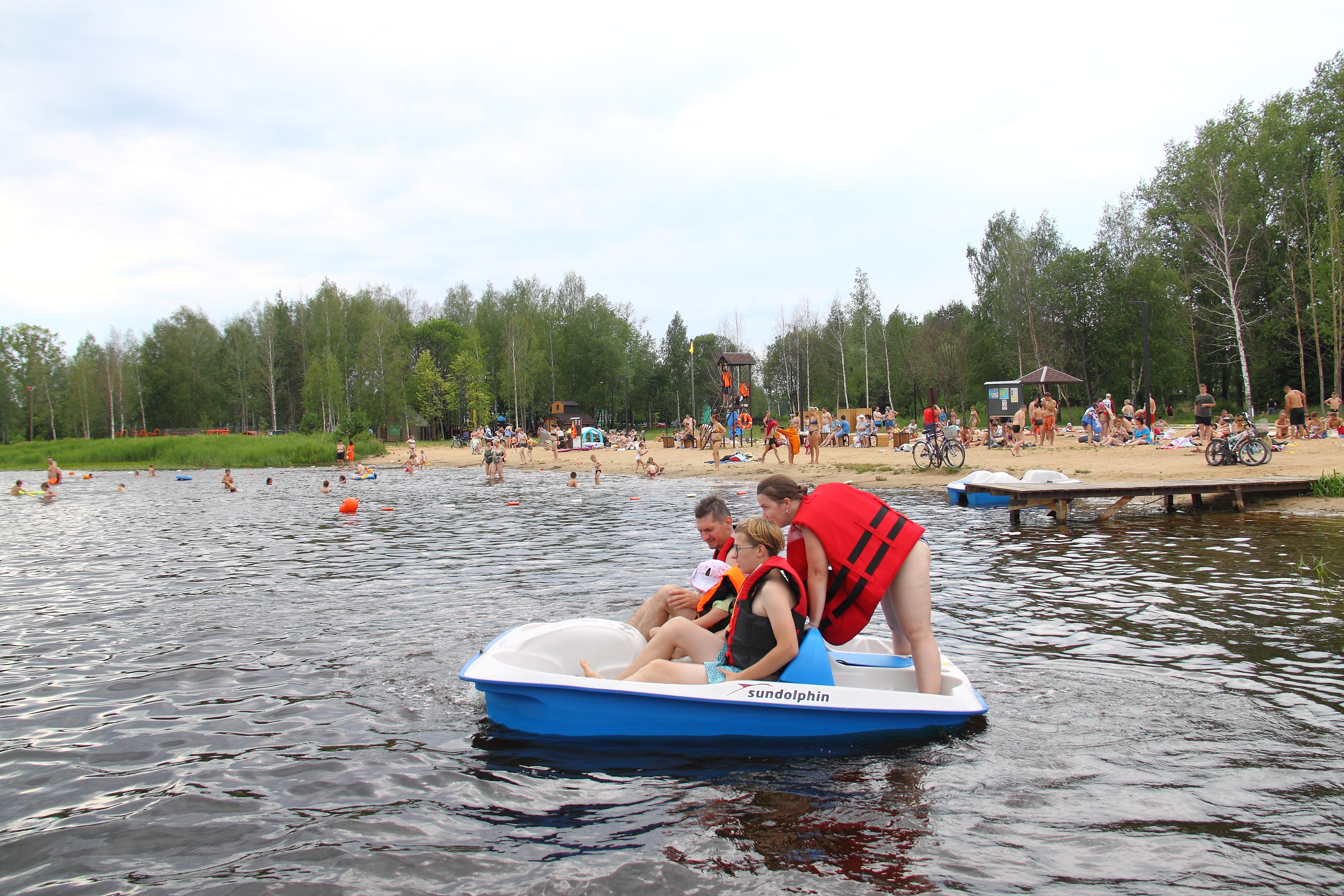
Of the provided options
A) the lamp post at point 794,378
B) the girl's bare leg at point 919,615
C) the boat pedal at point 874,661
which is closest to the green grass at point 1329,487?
the boat pedal at point 874,661

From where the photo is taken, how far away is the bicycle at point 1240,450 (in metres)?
17.5

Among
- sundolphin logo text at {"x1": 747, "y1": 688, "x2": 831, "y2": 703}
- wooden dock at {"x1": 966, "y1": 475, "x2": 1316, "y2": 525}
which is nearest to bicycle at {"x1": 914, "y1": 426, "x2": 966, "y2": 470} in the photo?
wooden dock at {"x1": 966, "y1": 475, "x2": 1316, "y2": 525}

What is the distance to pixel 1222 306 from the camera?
38.2m

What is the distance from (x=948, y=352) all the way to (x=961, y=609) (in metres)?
50.5

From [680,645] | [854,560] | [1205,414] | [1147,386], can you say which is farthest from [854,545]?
[1147,386]

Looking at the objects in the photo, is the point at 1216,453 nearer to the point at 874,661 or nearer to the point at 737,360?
the point at 874,661

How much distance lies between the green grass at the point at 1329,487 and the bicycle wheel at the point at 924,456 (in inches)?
380

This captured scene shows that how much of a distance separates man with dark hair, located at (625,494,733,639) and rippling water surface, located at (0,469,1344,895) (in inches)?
40.7

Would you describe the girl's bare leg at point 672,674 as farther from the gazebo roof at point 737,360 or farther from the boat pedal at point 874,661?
the gazebo roof at point 737,360

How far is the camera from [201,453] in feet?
133

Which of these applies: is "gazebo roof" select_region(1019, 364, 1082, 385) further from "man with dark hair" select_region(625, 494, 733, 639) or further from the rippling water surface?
"man with dark hair" select_region(625, 494, 733, 639)

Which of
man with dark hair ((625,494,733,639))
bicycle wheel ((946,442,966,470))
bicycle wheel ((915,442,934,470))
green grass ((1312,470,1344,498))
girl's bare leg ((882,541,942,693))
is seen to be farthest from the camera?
bicycle wheel ((915,442,934,470))

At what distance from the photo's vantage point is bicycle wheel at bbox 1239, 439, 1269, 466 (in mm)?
17422

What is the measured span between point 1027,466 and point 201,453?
1520 inches
